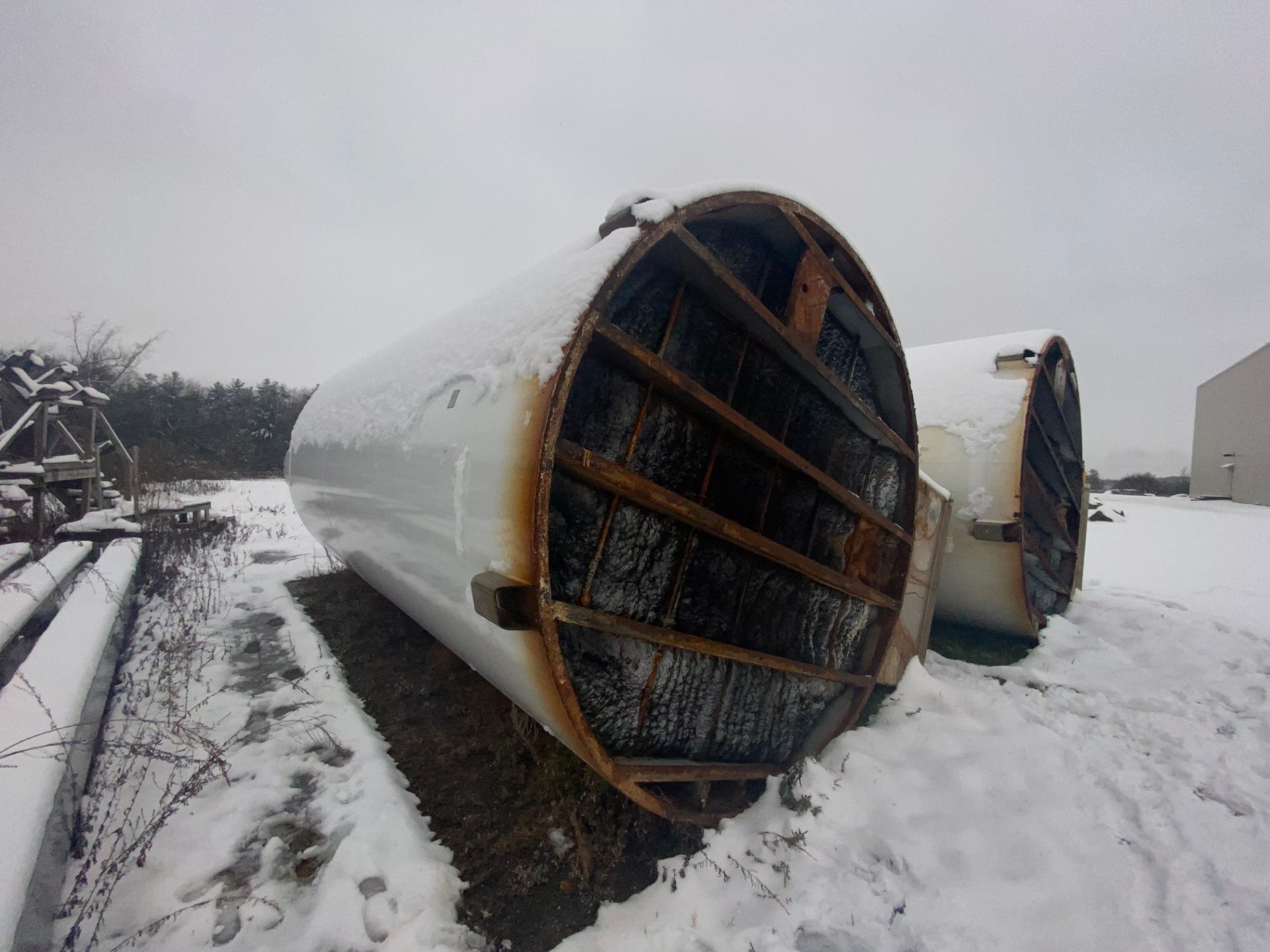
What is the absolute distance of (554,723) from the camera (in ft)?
6.54

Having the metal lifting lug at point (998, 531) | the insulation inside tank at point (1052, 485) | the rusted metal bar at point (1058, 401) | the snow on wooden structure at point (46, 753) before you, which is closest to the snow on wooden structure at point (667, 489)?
the metal lifting lug at point (998, 531)

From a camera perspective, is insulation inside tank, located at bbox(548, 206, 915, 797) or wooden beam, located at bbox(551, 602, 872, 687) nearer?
wooden beam, located at bbox(551, 602, 872, 687)

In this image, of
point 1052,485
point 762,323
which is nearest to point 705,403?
point 762,323

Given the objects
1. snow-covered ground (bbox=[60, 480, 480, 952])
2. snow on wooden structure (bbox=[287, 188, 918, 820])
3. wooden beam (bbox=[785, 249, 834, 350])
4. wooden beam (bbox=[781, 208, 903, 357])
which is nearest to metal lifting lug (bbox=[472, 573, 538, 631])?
snow on wooden structure (bbox=[287, 188, 918, 820])

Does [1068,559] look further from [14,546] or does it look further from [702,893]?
[14,546]

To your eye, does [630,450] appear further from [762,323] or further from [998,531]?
[998,531]

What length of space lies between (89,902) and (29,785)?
0.50 metres

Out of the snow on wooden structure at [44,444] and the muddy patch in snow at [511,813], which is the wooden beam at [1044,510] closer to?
the muddy patch in snow at [511,813]

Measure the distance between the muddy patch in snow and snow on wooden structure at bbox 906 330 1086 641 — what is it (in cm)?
313

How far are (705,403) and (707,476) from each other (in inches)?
16.3

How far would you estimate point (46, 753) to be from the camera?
2.30 meters

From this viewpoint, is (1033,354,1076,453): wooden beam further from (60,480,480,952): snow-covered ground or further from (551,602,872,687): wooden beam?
(60,480,480,952): snow-covered ground

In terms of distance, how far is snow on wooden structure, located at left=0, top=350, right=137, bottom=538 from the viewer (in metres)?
7.69

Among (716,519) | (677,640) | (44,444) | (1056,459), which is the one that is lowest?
(677,640)
